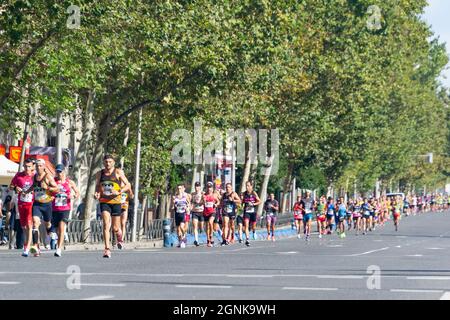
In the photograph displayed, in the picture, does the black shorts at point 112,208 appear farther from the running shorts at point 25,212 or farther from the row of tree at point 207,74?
the row of tree at point 207,74

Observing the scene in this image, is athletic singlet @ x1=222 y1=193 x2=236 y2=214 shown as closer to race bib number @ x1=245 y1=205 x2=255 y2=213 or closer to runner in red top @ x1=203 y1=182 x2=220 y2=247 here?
runner in red top @ x1=203 y1=182 x2=220 y2=247

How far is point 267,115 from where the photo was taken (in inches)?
2530

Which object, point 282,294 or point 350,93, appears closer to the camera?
point 282,294

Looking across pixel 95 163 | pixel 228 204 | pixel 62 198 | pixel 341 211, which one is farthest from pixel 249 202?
pixel 341 211

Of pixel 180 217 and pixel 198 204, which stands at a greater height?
pixel 198 204

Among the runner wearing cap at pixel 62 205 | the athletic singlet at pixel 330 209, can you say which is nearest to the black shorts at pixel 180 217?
the runner wearing cap at pixel 62 205

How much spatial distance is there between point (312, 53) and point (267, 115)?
19.8 ft

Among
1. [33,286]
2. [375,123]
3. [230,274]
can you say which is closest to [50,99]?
[230,274]

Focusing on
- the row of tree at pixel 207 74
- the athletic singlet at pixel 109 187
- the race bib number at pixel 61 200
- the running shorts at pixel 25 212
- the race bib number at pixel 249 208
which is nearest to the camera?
the athletic singlet at pixel 109 187

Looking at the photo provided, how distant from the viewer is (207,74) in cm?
4666

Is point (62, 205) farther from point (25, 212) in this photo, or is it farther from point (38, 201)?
point (25, 212)

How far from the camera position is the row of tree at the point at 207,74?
37500 mm

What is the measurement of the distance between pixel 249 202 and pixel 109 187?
17190 mm
